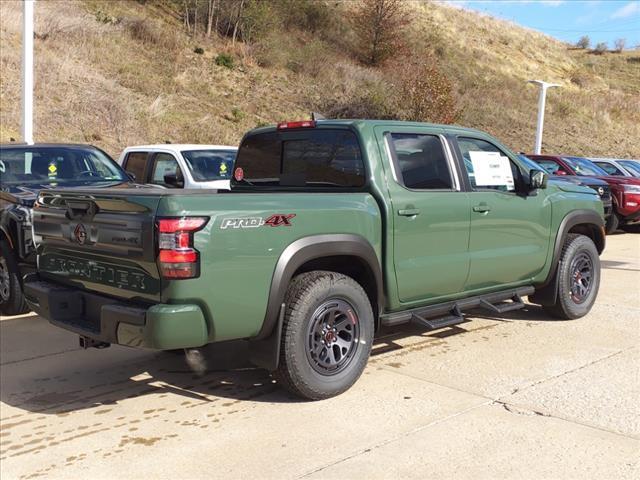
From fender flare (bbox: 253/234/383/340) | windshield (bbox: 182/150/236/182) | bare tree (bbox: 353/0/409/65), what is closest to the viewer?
fender flare (bbox: 253/234/383/340)

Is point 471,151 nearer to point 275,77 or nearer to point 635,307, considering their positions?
point 635,307

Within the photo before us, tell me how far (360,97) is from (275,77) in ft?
13.5

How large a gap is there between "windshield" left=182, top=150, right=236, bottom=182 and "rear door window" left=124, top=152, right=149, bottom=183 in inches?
32.8

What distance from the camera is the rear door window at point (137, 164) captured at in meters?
9.79

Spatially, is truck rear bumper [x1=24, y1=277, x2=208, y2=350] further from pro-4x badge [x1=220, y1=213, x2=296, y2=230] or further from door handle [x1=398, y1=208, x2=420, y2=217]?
door handle [x1=398, y1=208, x2=420, y2=217]

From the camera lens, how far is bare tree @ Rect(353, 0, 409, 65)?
119 ft

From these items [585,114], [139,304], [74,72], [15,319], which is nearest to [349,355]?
[139,304]

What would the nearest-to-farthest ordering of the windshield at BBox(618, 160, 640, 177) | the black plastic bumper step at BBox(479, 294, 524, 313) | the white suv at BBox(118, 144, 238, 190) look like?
the black plastic bumper step at BBox(479, 294, 524, 313) < the white suv at BBox(118, 144, 238, 190) < the windshield at BBox(618, 160, 640, 177)

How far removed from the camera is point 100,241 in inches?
164

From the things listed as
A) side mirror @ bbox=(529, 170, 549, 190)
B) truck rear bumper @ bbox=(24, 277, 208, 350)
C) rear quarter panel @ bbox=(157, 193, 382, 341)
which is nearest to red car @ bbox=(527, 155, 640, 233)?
side mirror @ bbox=(529, 170, 549, 190)

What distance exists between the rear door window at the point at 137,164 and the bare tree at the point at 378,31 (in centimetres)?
2811

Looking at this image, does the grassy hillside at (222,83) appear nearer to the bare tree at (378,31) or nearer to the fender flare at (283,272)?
the bare tree at (378,31)

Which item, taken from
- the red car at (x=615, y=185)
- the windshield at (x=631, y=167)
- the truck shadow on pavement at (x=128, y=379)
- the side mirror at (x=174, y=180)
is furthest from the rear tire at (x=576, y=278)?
the windshield at (x=631, y=167)

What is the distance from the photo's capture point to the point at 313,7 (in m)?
37.0
